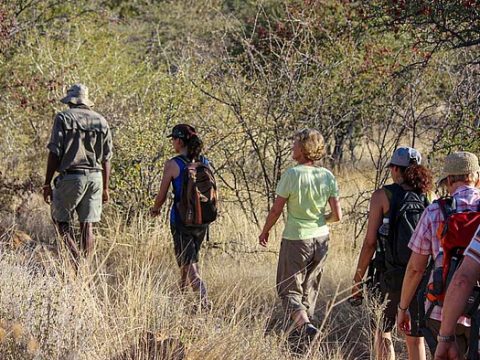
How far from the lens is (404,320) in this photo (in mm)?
5062

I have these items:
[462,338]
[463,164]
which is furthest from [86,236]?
[462,338]

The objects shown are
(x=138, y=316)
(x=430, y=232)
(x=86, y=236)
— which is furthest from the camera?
(x=86, y=236)

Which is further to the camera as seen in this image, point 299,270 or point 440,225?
point 299,270

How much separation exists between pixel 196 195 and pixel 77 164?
1369mm

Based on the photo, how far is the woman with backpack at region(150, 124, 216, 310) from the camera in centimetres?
682

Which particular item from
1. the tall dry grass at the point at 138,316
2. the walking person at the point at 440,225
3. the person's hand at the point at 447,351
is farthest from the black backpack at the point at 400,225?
the person's hand at the point at 447,351

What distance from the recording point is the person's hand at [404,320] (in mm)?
4996

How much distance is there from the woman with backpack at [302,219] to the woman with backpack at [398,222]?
2.62 ft

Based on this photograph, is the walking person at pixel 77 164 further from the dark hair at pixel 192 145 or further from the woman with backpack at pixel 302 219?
the woman with backpack at pixel 302 219

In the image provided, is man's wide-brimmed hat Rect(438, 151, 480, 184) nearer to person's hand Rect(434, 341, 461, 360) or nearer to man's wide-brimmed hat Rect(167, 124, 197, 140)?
person's hand Rect(434, 341, 461, 360)

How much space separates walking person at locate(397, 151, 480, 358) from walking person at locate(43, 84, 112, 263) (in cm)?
370

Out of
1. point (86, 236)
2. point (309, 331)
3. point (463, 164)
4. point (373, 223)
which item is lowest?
point (309, 331)

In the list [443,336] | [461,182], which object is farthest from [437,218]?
[443,336]

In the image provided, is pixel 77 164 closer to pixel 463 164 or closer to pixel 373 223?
pixel 373 223
